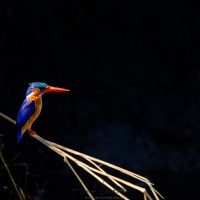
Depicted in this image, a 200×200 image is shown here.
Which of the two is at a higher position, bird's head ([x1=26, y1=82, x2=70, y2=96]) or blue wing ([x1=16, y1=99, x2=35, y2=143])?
bird's head ([x1=26, y1=82, x2=70, y2=96])

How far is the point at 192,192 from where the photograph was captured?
106 inches

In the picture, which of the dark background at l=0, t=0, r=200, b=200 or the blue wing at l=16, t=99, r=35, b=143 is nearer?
the blue wing at l=16, t=99, r=35, b=143

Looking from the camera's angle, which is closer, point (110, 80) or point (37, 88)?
point (37, 88)

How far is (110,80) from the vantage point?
321 cm

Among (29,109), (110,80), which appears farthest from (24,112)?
(110,80)

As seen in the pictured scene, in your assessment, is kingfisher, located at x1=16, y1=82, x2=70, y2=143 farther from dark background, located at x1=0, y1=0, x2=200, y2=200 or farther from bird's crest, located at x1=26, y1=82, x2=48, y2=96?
dark background, located at x1=0, y1=0, x2=200, y2=200

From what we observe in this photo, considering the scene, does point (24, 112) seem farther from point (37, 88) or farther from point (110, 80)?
point (110, 80)

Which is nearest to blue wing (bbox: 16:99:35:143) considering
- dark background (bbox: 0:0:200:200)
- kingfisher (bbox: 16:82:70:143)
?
kingfisher (bbox: 16:82:70:143)

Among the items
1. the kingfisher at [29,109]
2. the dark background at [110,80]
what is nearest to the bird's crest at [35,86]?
the kingfisher at [29,109]

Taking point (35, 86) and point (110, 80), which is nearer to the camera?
point (35, 86)

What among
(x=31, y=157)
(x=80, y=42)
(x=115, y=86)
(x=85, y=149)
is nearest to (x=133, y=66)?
(x=115, y=86)

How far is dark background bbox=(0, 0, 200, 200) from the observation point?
9.80ft

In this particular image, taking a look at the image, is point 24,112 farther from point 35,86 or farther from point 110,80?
point 110,80

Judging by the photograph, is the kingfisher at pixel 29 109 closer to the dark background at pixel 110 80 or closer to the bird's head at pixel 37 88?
the bird's head at pixel 37 88
